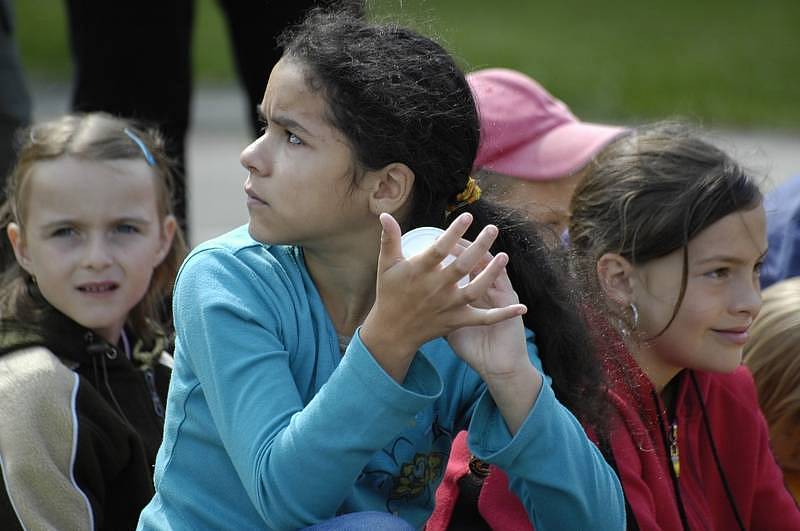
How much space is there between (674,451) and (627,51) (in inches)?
418

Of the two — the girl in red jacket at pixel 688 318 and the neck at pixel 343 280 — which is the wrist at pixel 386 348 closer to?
the neck at pixel 343 280

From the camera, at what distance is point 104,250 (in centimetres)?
291

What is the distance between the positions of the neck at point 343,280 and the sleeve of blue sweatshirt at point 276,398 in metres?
0.09

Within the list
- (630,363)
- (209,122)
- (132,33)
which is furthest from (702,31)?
(630,363)

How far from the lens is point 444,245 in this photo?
Result: 75.0 inches

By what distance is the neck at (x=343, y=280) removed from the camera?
2262 millimetres

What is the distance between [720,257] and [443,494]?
74 centimetres

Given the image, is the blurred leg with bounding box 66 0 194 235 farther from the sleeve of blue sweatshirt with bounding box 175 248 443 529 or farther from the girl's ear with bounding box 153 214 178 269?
the sleeve of blue sweatshirt with bounding box 175 248 443 529

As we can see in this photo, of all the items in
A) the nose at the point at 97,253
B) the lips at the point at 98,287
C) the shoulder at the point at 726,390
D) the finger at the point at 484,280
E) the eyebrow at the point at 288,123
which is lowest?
the shoulder at the point at 726,390

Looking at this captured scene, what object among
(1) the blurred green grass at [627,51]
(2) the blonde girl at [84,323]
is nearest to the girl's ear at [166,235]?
(2) the blonde girl at [84,323]

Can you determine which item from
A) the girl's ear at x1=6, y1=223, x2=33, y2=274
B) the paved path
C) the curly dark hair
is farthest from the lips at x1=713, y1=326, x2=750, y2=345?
the paved path

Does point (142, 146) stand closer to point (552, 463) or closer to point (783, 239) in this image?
point (552, 463)

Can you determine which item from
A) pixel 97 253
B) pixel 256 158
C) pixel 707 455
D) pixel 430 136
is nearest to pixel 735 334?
pixel 707 455

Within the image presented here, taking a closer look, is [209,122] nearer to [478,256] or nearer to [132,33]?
[132,33]
